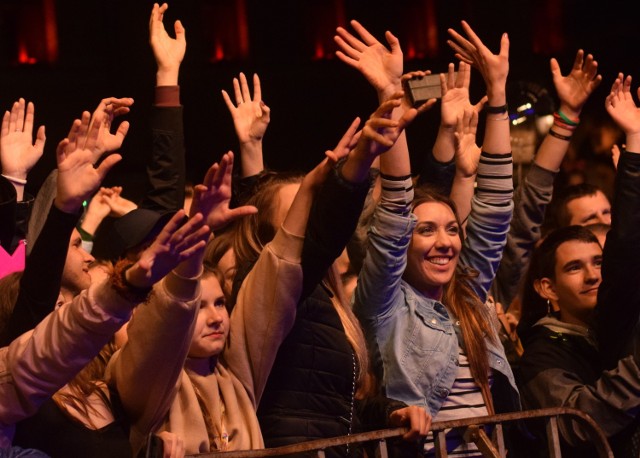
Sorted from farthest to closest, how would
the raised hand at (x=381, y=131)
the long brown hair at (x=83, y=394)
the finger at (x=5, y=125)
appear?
the finger at (x=5, y=125)
the raised hand at (x=381, y=131)
the long brown hair at (x=83, y=394)

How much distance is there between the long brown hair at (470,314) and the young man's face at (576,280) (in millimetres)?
431

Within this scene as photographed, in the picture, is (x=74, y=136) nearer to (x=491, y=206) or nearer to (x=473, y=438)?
(x=473, y=438)

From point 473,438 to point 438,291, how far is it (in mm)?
568

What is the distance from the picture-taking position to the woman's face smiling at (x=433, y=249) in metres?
3.39

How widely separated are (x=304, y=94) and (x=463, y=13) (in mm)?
2157

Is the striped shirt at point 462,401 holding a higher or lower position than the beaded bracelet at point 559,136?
lower

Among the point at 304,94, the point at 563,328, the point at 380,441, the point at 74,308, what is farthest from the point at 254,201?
the point at 304,94

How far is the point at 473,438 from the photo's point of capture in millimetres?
3000

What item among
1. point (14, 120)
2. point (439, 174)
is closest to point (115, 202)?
point (14, 120)

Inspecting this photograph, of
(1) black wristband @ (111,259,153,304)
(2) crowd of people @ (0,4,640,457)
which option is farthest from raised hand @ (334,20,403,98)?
(1) black wristband @ (111,259,153,304)

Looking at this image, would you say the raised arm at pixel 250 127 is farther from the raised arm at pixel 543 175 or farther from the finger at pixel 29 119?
the raised arm at pixel 543 175

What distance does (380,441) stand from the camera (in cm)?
277

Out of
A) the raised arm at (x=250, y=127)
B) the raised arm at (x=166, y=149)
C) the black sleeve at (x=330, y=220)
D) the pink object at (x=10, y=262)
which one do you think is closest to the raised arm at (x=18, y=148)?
the pink object at (x=10, y=262)

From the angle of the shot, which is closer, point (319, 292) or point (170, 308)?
point (170, 308)
